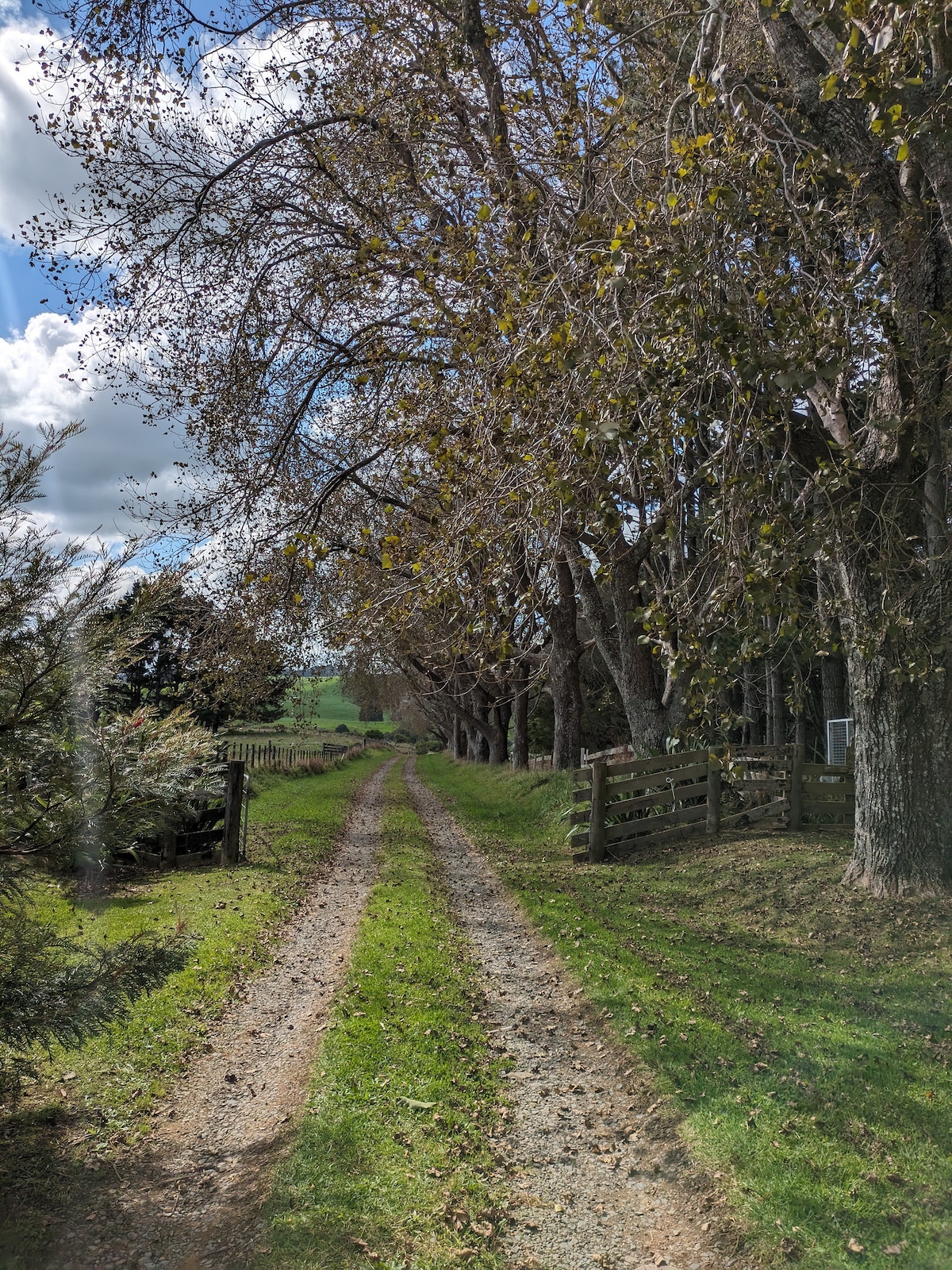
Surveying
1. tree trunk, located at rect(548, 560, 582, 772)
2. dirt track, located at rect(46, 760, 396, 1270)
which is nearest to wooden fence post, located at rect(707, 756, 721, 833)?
tree trunk, located at rect(548, 560, 582, 772)

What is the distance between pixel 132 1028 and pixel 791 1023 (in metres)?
4.70

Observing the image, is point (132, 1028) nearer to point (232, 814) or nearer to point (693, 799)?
point (232, 814)

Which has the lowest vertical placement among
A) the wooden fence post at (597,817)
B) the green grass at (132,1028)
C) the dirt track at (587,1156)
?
the dirt track at (587,1156)

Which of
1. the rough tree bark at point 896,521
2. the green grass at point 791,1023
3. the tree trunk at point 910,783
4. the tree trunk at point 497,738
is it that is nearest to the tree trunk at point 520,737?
the tree trunk at point 497,738

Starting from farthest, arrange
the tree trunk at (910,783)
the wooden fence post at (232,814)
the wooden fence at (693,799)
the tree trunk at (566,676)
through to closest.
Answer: the tree trunk at (566,676), the wooden fence at (693,799), the wooden fence post at (232,814), the tree trunk at (910,783)

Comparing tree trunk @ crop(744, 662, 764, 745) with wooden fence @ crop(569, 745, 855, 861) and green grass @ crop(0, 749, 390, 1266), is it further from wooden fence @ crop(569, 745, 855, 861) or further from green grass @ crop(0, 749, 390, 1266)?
green grass @ crop(0, 749, 390, 1266)

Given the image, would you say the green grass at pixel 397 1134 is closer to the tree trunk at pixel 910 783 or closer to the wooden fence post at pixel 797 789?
the tree trunk at pixel 910 783

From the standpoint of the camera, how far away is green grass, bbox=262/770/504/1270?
3.82 m

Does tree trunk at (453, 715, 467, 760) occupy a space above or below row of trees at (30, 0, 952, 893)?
below

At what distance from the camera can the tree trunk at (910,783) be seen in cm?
829

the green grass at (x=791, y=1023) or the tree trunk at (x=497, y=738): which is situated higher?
the tree trunk at (x=497, y=738)

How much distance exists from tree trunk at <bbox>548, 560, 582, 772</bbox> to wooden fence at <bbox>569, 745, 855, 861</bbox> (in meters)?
3.66

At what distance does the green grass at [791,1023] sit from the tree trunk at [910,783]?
335mm

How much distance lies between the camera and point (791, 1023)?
5.82 metres
